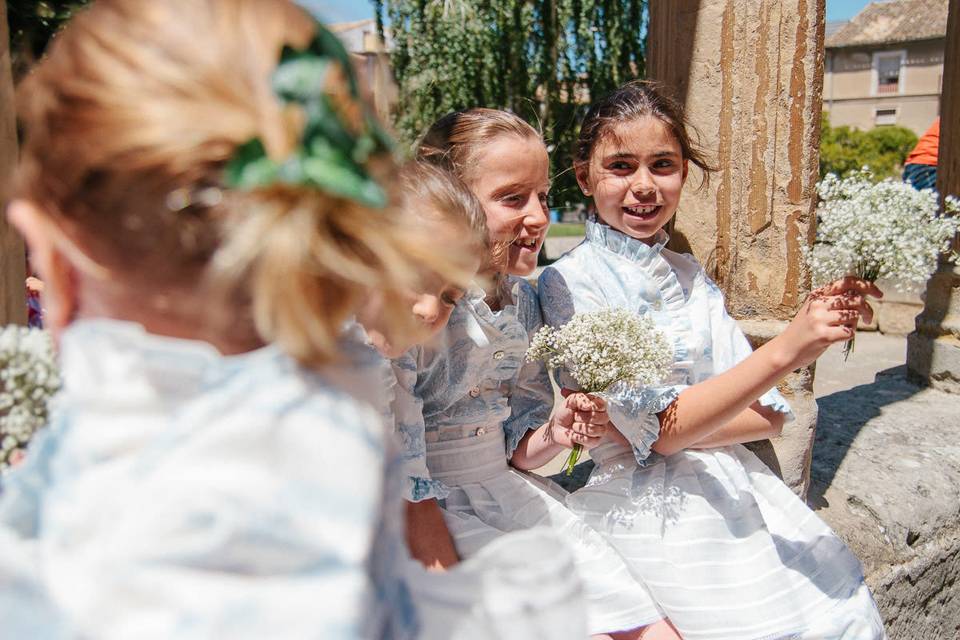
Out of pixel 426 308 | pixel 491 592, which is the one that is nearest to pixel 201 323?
pixel 491 592

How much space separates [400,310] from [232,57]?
0.34m

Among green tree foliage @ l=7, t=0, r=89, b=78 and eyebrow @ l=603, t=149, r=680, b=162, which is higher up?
green tree foliage @ l=7, t=0, r=89, b=78

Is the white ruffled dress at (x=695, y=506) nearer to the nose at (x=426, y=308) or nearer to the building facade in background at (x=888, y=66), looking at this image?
the nose at (x=426, y=308)

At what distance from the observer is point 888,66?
3681 cm

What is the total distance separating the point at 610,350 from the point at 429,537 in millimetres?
604

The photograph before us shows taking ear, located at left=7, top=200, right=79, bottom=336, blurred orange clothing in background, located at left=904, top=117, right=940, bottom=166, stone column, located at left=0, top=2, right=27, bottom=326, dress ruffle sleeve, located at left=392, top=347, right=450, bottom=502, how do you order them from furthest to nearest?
blurred orange clothing in background, located at left=904, top=117, right=940, bottom=166, dress ruffle sleeve, located at left=392, top=347, right=450, bottom=502, stone column, located at left=0, top=2, right=27, bottom=326, ear, located at left=7, top=200, right=79, bottom=336

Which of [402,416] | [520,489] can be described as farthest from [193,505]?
[520,489]

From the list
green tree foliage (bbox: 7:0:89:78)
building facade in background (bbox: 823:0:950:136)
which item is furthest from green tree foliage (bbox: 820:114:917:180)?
green tree foliage (bbox: 7:0:89:78)

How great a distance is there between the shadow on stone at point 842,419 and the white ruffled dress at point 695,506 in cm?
60

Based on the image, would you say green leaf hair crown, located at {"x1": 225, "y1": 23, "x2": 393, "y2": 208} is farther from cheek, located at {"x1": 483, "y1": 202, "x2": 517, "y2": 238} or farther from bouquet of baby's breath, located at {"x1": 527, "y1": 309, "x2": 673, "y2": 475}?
cheek, located at {"x1": 483, "y1": 202, "x2": 517, "y2": 238}

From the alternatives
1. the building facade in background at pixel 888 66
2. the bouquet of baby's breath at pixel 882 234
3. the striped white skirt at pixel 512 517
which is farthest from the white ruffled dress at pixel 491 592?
the building facade in background at pixel 888 66

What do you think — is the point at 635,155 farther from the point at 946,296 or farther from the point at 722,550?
the point at 946,296

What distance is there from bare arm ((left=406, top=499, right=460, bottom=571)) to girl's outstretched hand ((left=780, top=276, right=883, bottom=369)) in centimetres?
91

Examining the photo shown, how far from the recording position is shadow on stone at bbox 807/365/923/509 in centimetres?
290
